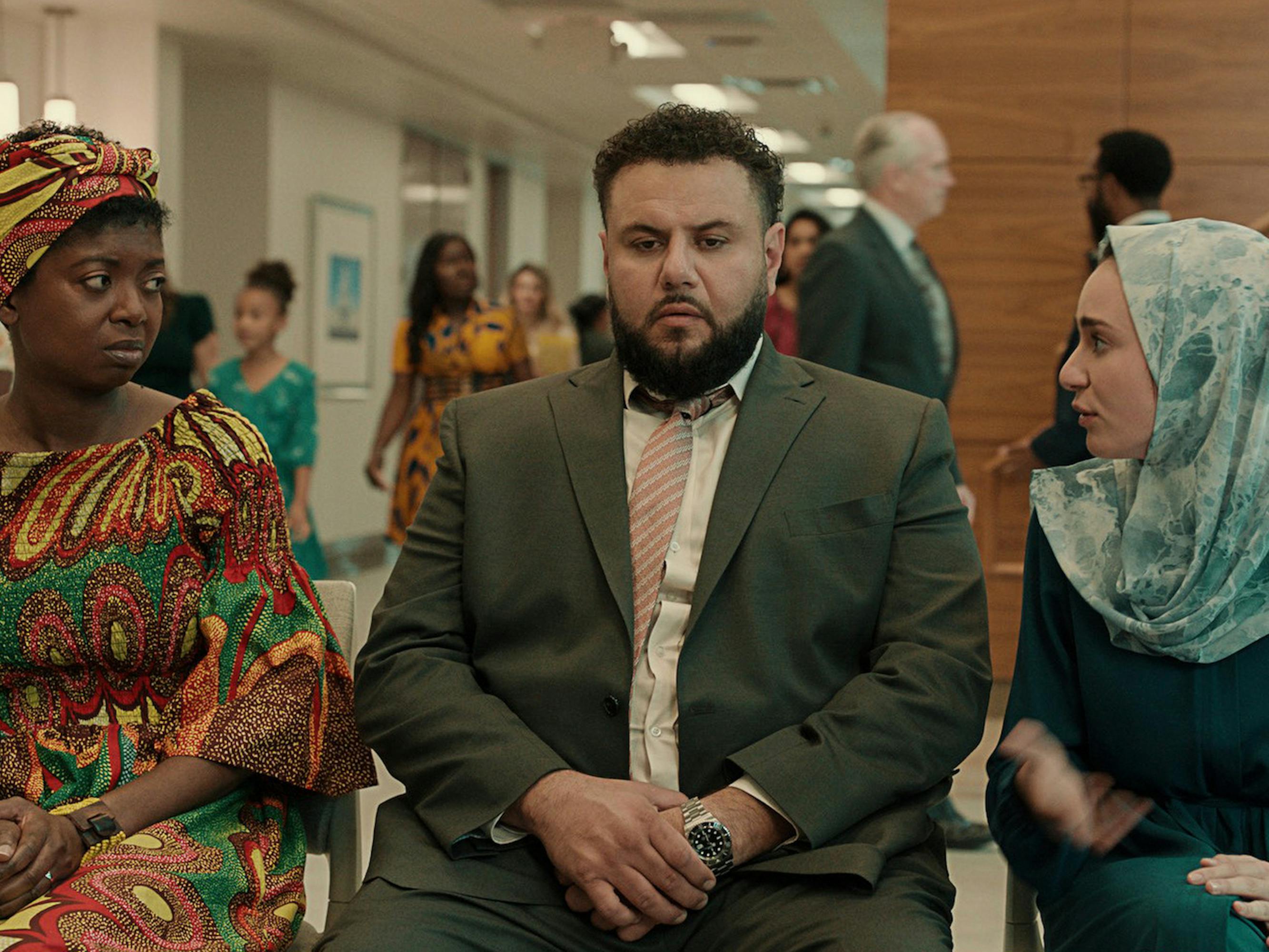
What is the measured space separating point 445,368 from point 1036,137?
2622 mm

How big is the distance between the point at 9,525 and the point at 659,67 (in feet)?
33.2

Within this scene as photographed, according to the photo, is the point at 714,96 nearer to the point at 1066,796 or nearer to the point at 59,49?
the point at 59,49

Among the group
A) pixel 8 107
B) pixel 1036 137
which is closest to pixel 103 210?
pixel 1036 137

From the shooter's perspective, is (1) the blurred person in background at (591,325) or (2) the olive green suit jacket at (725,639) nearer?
(2) the olive green suit jacket at (725,639)

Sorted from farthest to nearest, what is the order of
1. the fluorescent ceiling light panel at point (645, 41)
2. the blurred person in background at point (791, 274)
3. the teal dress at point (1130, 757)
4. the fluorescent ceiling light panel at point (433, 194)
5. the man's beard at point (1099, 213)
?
the fluorescent ceiling light panel at point (433, 194)
the fluorescent ceiling light panel at point (645, 41)
the blurred person in background at point (791, 274)
the man's beard at point (1099, 213)
the teal dress at point (1130, 757)

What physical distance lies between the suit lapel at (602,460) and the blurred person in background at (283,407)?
3.56 meters

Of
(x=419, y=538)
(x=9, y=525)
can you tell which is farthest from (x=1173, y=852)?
(x=9, y=525)

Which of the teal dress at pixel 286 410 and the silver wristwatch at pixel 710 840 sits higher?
the teal dress at pixel 286 410

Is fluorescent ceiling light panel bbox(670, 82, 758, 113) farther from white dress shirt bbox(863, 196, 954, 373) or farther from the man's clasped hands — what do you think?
the man's clasped hands

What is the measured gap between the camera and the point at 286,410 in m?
5.75

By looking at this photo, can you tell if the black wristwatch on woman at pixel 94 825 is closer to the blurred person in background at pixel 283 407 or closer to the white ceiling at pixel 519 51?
the blurred person in background at pixel 283 407

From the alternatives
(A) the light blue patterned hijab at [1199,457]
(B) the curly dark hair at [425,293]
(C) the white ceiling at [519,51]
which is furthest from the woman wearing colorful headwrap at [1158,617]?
(C) the white ceiling at [519,51]

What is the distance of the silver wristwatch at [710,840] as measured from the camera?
6.00 ft

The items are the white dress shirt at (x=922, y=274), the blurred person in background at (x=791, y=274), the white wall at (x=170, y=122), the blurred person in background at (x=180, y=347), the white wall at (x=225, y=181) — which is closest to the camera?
the white dress shirt at (x=922, y=274)
